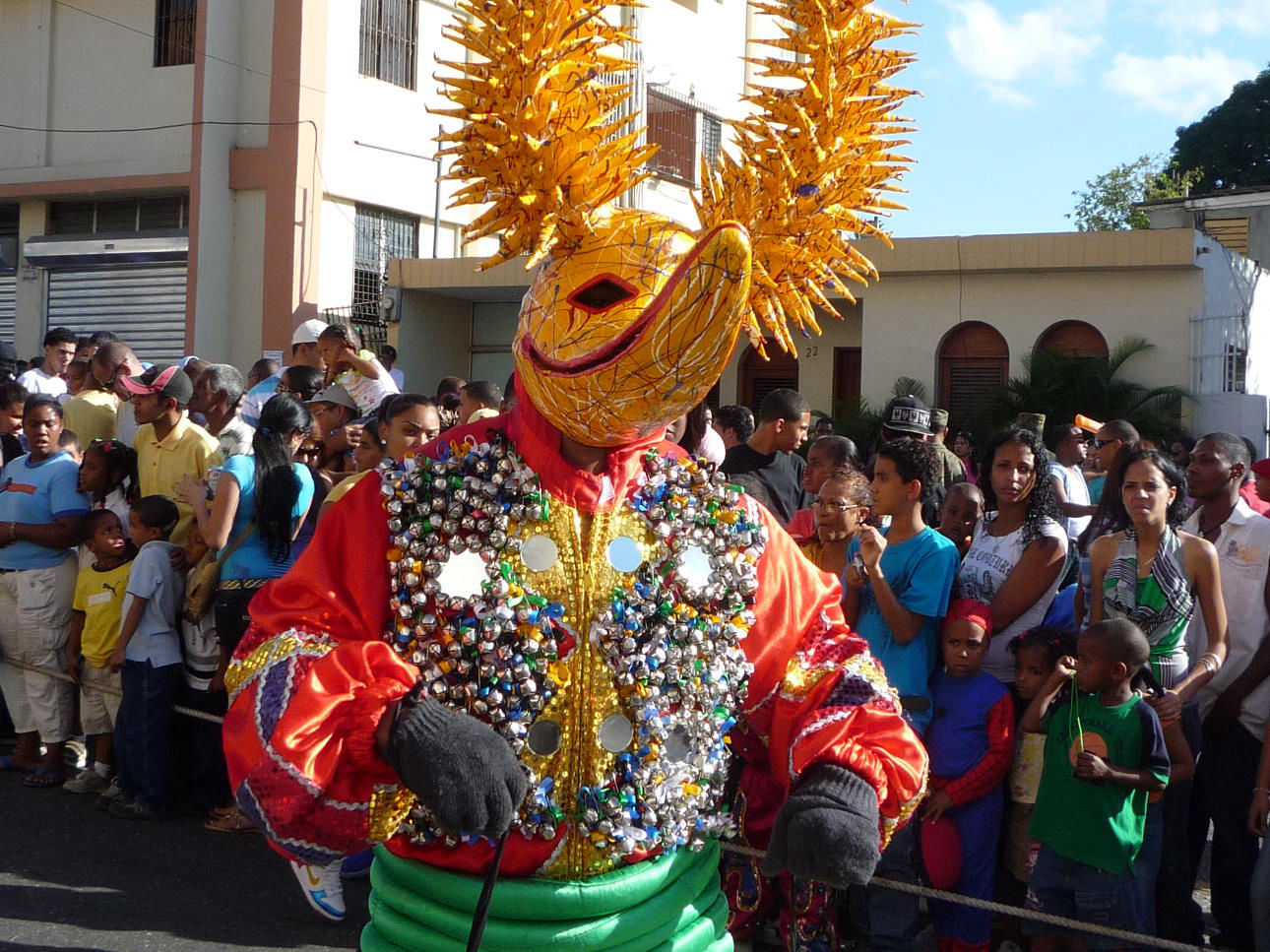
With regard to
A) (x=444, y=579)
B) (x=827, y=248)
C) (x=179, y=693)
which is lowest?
(x=179, y=693)

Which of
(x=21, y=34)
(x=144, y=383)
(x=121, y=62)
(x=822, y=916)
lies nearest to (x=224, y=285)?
(x=121, y=62)

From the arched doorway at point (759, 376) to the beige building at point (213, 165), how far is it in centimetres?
424

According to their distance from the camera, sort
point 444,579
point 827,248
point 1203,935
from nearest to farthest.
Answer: point 444,579 → point 827,248 → point 1203,935

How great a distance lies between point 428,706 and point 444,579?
263 millimetres

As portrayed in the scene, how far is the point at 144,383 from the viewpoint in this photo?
6.29 metres

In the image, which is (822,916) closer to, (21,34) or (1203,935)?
(1203,935)

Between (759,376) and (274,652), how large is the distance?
602 inches

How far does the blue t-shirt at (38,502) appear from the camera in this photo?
20.7 ft

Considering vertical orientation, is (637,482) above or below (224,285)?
below

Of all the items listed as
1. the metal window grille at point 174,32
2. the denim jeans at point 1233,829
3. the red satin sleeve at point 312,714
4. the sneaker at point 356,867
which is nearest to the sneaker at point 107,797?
the sneaker at point 356,867

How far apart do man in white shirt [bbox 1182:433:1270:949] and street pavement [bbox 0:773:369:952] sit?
298 centimetres

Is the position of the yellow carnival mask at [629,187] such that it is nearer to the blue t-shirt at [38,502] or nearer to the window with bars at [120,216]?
the blue t-shirt at [38,502]

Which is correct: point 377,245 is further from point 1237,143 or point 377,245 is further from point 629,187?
point 1237,143

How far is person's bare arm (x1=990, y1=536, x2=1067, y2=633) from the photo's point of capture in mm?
4465
